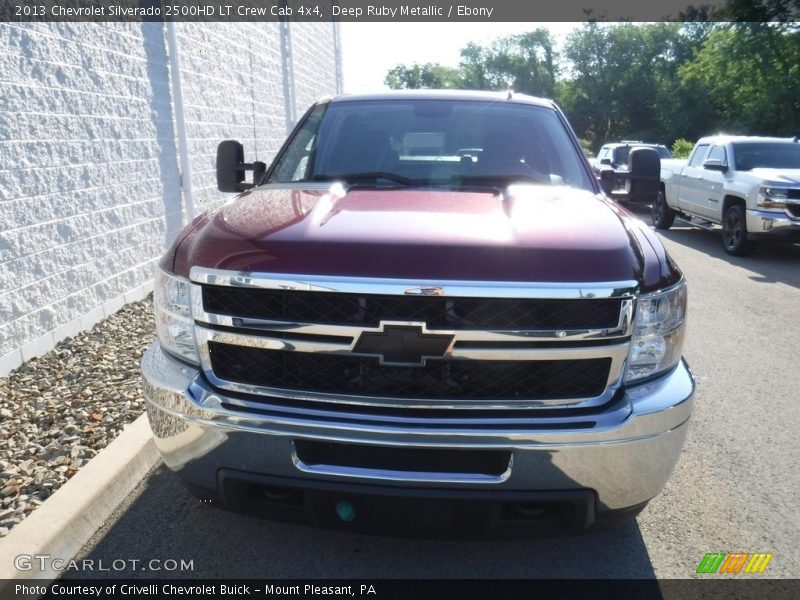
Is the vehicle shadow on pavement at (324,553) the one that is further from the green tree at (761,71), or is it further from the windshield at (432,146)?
the green tree at (761,71)

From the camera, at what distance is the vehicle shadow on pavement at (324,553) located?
9.06 ft

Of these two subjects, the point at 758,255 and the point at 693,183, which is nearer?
the point at 758,255

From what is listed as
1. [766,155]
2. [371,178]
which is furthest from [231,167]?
[766,155]

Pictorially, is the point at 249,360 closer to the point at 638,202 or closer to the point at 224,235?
the point at 224,235

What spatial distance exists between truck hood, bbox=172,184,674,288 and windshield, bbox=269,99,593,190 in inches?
23.9

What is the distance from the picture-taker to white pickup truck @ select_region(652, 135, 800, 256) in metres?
9.63

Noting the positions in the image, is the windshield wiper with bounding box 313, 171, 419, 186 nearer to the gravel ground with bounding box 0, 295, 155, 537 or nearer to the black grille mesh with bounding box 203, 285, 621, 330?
the black grille mesh with bounding box 203, 285, 621, 330

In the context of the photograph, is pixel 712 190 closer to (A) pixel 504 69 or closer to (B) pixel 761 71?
(B) pixel 761 71

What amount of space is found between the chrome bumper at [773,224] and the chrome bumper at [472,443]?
833cm

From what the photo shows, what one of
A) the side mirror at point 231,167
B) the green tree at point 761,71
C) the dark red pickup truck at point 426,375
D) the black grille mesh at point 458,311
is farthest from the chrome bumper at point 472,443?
the green tree at point 761,71

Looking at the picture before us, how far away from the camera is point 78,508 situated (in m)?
2.96

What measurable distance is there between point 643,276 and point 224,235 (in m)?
1.55

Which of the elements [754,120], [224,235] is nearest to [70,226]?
[224,235]

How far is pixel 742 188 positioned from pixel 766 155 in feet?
3.36
